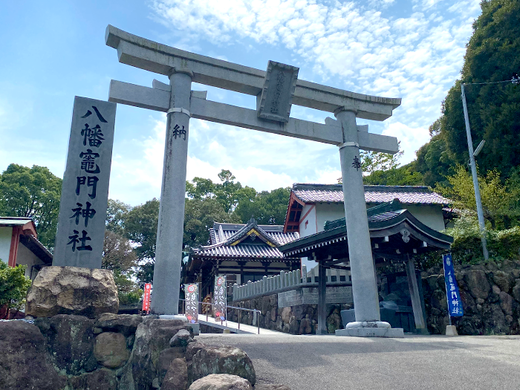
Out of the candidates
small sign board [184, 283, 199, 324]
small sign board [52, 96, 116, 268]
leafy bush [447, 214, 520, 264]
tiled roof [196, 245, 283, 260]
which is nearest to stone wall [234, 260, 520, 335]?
leafy bush [447, 214, 520, 264]

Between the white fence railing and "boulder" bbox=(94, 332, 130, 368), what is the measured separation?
9.82 meters

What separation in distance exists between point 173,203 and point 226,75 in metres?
3.71

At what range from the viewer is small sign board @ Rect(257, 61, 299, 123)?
10078 millimetres

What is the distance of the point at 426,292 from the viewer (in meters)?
14.4

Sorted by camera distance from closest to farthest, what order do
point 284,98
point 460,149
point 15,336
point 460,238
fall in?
point 15,336 < point 284,98 < point 460,238 < point 460,149

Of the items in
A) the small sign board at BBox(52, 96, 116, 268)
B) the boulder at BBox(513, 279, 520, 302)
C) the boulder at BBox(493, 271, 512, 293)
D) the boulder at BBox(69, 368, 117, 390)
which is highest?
the small sign board at BBox(52, 96, 116, 268)

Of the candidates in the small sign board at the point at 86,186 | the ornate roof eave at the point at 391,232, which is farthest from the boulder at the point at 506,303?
the small sign board at the point at 86,186

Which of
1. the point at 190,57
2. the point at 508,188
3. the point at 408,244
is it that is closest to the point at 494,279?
the point at 408,244

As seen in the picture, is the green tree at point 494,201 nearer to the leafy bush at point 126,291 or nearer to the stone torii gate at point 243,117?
the stone torii gate at point 243,117

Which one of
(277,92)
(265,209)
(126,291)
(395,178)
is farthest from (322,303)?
(265,209)

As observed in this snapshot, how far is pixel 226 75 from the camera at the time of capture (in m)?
9.85

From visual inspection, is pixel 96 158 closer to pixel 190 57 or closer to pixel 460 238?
pixel 190 57

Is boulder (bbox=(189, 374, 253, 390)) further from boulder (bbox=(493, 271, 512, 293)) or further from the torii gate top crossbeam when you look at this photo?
boulder (bbox=(493, 271, 512, 293))

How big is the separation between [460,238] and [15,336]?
1641cm
